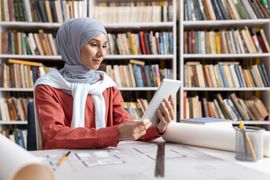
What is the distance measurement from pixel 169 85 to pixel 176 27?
2038 millimetres

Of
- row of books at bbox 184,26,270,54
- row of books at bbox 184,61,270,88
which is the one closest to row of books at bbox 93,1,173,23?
row of books at bbox 184,26,270,54

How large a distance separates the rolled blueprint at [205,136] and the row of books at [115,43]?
1.77 m

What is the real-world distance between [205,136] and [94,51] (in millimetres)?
640

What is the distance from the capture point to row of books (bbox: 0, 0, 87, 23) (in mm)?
2957

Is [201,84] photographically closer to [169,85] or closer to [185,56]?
[185,56]

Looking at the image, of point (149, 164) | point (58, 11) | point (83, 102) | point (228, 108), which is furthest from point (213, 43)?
point (149, 164)

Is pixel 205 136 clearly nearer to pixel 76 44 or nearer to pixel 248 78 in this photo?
pixel 76 44

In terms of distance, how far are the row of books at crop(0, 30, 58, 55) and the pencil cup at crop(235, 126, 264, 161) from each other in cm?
231

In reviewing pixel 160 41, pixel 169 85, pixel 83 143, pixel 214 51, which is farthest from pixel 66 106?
pixel 214 51

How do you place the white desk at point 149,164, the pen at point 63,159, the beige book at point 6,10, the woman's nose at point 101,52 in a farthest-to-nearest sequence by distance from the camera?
the beige book at point 6,10 < the woman's nose at point 101,52 < the pen at point 63,159 < the white desk at point 149,164

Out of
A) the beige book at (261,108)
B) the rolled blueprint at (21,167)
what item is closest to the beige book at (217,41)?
the beige book at (261,108)

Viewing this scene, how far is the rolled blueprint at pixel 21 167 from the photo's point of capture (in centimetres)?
62

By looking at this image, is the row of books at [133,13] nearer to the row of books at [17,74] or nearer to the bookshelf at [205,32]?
the bookshelf at [205,32]

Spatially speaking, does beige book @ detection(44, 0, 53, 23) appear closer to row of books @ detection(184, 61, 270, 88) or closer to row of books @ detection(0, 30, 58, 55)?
row of books @ detection(0, 30, 58, 55)
